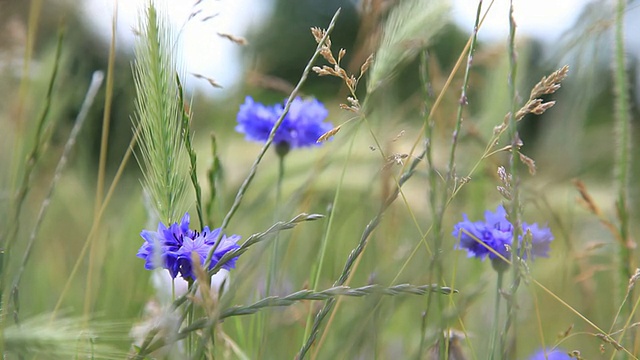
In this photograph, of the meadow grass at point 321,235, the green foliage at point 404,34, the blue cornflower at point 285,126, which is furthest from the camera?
the blue cornflower at point 285,126

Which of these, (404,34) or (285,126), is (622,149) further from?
(285,126)

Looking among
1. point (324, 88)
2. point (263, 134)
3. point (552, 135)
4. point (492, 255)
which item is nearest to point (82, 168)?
point (263, 134)

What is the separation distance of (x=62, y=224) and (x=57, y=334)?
4.44ft

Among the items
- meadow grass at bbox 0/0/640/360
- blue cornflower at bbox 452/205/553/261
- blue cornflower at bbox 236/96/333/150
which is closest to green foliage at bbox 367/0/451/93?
meadow grass at bbox 0/0/640/360

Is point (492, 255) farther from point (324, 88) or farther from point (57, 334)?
point (324, 88)

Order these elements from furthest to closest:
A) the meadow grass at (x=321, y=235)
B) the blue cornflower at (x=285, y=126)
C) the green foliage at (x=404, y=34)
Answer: the blue cornflower at (x=285, y=126) → the green foliage at (x=404, y=34) → the meadow grass at (x=321, y=235)

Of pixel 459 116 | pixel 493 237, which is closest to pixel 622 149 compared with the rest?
pixel 493 237

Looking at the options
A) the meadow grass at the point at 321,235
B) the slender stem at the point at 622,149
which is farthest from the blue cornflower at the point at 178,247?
the slender stem at the point at 622,149

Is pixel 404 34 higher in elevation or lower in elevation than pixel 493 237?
higher

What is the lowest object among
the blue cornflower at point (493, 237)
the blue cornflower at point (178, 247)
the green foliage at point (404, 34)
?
the blue cornflower at point (178, 247)

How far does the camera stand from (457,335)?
55 cm

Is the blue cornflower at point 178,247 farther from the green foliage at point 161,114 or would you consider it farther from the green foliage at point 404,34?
the green foliage at point 404,34

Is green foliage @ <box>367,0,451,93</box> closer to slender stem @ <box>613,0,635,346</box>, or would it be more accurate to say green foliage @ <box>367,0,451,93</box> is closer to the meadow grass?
the meadow grass

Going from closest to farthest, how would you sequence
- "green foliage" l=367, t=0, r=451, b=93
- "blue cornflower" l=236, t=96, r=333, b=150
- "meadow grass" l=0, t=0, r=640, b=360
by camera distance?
"meadow grass" l=0, t=0, r=640, b=360 < "green foliage" l=367, t=0, r=451, b=93 < "blue cornflower" l=236, t=96, r=333, b=150
